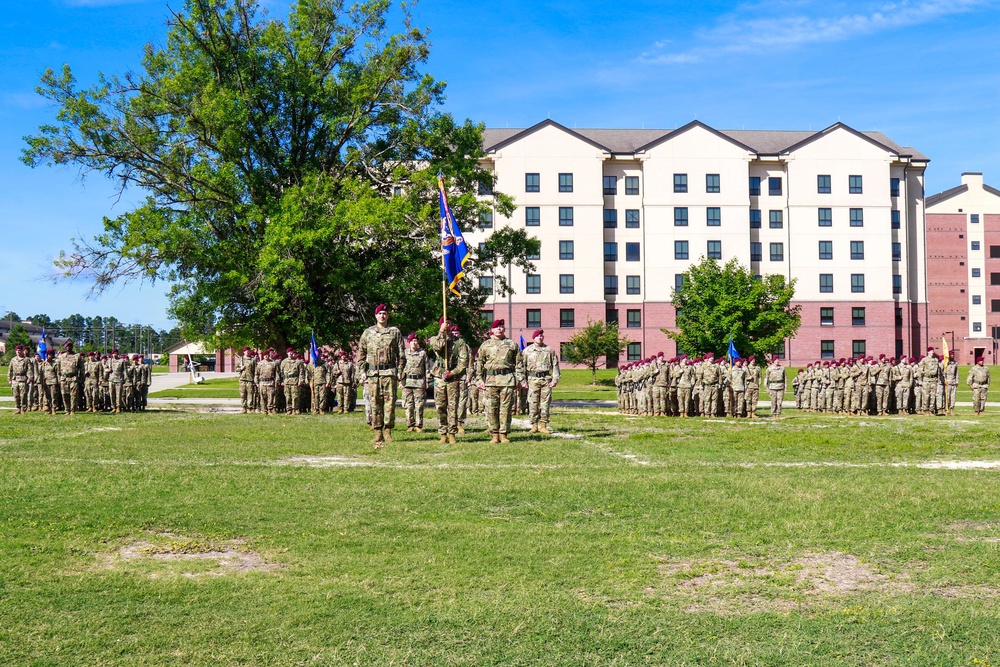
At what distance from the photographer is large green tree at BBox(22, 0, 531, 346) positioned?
28.5 meters

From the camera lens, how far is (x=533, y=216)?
70.9 m

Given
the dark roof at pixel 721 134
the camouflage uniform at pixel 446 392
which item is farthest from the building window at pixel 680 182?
the camouflage uniform at pixel 446 392

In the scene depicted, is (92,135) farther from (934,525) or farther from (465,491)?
(934,525)

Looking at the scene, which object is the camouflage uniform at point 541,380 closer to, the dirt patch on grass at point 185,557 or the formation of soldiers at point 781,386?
the formation of soldiers at point 781,386

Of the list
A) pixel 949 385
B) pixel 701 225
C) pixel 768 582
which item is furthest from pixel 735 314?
pixel 768 582

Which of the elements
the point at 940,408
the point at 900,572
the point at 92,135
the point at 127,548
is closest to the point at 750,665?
the point at 900,572

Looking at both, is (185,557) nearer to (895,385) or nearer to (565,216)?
(895,385)

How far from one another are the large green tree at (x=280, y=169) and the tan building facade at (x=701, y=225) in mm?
37798

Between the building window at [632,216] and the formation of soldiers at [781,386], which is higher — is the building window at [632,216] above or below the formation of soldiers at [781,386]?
above

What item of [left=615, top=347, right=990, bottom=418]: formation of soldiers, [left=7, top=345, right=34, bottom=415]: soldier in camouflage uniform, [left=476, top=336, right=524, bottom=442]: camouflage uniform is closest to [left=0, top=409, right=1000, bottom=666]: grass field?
[left=476, top=336, right=524, bottom=442]: camouflage uniform

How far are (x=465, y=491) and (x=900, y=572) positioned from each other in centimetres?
483

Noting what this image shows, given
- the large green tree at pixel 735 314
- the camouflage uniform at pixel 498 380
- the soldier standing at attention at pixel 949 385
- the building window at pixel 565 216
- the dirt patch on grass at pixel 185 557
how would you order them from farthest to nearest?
the building window at pixel 565 216
the large green tree at pixel 735 314
the soldier standing at attention at pixel 949 385
the camouflage uniform at pixel 498 380
the dirt patch on grass at pixel 185 557

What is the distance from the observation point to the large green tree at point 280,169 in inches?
1120

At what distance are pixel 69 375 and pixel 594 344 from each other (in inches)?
1607
